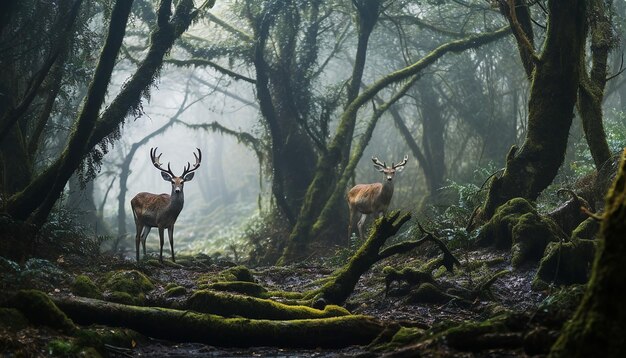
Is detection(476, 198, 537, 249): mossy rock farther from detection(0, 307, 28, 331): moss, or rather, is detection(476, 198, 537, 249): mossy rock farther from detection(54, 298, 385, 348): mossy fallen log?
detection(0, 307, 28, 331): moss

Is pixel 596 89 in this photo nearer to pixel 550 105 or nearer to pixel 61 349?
pixel 550 105

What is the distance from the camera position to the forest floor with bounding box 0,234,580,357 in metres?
5.88

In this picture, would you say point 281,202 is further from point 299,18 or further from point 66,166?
point 66,166

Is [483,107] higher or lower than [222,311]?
higher

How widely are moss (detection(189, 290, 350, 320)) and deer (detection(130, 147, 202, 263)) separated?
6.87 m

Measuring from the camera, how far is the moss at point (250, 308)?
8.01 meters

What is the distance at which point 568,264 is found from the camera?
9.03 meters

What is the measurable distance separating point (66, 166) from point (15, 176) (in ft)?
9.11

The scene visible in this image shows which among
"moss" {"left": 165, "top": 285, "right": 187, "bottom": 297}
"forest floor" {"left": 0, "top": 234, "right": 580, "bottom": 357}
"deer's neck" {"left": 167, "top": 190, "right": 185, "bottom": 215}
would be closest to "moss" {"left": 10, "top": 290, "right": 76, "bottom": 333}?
"forest floor" {"left": 0, "top": 234, "right": 580, "bottom": 357}

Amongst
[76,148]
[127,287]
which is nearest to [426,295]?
[127,287]

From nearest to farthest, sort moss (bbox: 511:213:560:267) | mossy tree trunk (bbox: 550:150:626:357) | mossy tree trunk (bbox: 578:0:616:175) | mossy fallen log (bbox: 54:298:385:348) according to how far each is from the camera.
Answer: mossy tree trunk (bbox: 550:150:626:357) < mossy fallen log (bbox: 54:298:385:348) < moss (bbox: 511:213:560:267) < mossy tree trunk (bbox: 578:0:616:175)

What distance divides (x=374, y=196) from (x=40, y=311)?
12.5 m

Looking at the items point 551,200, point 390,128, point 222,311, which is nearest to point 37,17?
point 222,311

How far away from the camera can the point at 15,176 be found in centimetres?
1309
